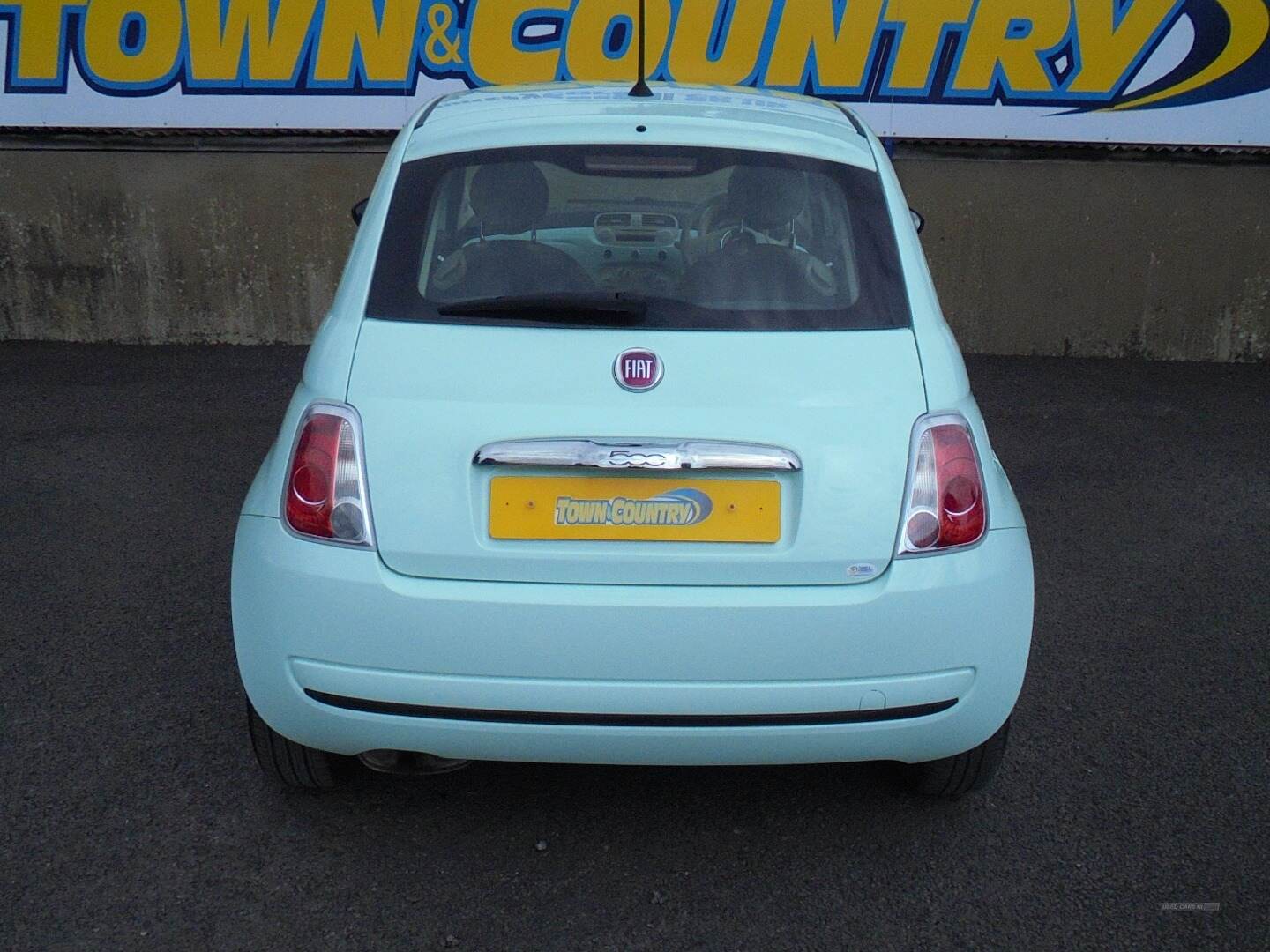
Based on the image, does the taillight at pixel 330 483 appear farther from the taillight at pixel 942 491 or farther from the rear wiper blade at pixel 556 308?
the taillight at pixel 942 491

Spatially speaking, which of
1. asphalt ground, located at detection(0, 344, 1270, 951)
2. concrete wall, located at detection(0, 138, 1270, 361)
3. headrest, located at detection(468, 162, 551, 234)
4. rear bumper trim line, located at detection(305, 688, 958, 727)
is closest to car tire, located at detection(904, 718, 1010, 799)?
asphalt ground, located at detection(0, 344, 1270, 951)

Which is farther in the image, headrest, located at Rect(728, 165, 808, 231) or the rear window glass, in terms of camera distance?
headrest, located at Rect(728, 165, 808, 231)

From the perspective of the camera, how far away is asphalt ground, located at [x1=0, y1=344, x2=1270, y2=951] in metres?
2.79

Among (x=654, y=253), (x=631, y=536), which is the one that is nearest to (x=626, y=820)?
(x=631, y=536)

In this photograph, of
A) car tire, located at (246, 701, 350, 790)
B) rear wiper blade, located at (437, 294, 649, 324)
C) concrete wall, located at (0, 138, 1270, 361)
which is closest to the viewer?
rear wiper blade, located at (437, 294, 649, 324)

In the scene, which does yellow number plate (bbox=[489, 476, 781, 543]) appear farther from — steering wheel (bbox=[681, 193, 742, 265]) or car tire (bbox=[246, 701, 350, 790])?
car tire (bbox=[246, 701, 350, 790])

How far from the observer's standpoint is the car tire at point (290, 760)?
3.07 metres

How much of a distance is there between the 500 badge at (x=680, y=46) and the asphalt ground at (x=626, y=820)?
4.31 meters

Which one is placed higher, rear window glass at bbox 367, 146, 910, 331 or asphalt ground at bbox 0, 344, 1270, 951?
rear window glass at bbox 367, 146, 910, 331

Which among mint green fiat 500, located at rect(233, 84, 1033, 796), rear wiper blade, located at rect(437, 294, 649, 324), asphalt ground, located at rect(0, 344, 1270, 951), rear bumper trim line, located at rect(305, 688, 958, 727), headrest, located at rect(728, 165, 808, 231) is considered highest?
headrest, located at rect(728, 165, 808, 231)

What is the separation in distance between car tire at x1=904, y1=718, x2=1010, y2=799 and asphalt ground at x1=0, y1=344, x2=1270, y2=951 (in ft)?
0.26

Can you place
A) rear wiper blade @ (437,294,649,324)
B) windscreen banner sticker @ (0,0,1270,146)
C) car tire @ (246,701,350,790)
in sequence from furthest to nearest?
windscreen banner sticker @ (0,0,1270,146), car tire @ (246,701,350,790), rear wiper blade @ (437,294,649,324)

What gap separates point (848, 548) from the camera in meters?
2.66

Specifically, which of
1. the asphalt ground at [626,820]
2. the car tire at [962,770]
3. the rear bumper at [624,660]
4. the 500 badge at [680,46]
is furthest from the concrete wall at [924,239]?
the rear bumper at [624,660]
